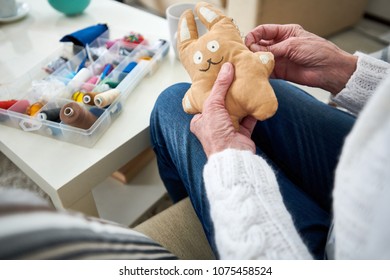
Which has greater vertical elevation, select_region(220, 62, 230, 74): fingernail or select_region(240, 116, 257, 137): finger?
select_region(220, 62, 230, 74): fingernail

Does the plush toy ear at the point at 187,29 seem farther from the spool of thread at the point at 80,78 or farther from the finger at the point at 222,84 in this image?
the spool of thread at the point at 80,78

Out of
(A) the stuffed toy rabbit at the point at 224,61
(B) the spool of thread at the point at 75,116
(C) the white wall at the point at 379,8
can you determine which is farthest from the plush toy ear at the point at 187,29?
(C) the white wall at the point at 379,8

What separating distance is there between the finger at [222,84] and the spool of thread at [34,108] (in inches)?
14.0

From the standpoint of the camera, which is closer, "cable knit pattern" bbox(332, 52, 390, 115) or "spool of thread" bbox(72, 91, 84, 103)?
"cable knit pattern" bbox(332, 52, 390, 115)

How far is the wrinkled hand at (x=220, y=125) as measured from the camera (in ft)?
1.43

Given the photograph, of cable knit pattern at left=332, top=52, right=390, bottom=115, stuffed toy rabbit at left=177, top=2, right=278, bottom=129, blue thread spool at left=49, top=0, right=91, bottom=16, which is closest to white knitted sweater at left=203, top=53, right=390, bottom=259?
stuffed toy rabbit at left=177, top=2, right=278, bottom=129

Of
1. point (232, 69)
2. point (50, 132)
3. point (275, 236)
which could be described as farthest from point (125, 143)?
point (275, 236)

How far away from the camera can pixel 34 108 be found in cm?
61

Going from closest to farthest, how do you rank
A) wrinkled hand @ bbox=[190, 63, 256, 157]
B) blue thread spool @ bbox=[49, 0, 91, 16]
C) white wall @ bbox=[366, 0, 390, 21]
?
1. wrinkled hand @ bbox=[190, 63, 256, 157]
2. blue thread spool @ bbox=[49, 0, 91, 16]
3. white wall @ bbox=[366, 0, 390, 21]

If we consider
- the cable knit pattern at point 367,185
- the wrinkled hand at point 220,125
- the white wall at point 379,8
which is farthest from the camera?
the white wall at point 379,8

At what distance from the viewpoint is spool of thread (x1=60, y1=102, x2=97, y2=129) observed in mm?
549

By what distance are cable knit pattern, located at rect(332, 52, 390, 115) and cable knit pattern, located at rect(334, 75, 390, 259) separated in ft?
1.02

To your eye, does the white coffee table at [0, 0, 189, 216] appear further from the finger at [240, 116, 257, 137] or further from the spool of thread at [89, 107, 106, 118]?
the finger at [240, 116, 257, 137]

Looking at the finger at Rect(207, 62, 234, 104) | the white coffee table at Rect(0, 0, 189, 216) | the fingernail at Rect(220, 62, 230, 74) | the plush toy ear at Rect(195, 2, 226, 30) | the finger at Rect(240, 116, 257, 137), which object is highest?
the plush toy ear at Rect(195, 2, 226, 30)
